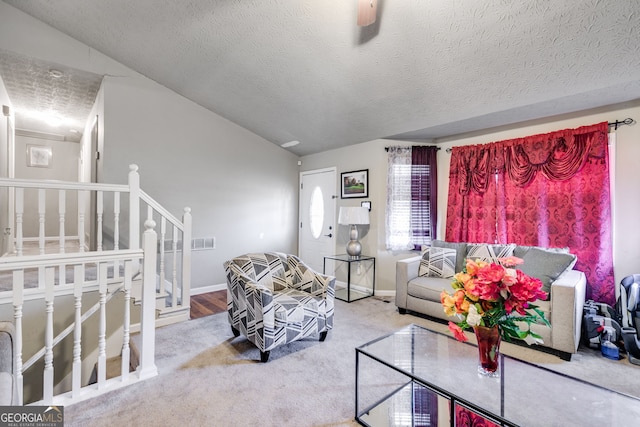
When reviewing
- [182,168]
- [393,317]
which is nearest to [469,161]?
[393,317]

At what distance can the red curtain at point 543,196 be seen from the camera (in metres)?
2.87

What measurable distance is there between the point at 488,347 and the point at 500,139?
3.00 metres

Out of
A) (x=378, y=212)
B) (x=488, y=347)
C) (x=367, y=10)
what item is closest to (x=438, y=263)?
(x=378, y=212)

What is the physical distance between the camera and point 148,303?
2086 mm

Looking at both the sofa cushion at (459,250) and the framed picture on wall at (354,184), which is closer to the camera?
the sofa cushion at (459,250)

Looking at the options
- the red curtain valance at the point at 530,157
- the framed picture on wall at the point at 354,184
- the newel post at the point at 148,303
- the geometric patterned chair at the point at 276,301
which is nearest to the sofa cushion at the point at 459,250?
the red curtain valance at the point at 530,157

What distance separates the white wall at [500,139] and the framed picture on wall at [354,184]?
8 cm

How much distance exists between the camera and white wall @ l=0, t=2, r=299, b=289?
135 inches

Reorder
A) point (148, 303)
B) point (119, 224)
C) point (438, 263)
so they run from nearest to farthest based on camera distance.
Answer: point (148, 303) < point (438, 263) < point (119, 224)

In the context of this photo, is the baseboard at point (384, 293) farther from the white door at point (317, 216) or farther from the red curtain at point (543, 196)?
the red curtain at point (543, 196)

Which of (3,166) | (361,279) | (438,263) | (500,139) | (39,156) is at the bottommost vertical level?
(361,279)

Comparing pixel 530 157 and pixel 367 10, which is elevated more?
pixel 367 10

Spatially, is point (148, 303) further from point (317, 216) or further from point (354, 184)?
point (317, 216)

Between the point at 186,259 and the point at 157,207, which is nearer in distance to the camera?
the point at 157,207
